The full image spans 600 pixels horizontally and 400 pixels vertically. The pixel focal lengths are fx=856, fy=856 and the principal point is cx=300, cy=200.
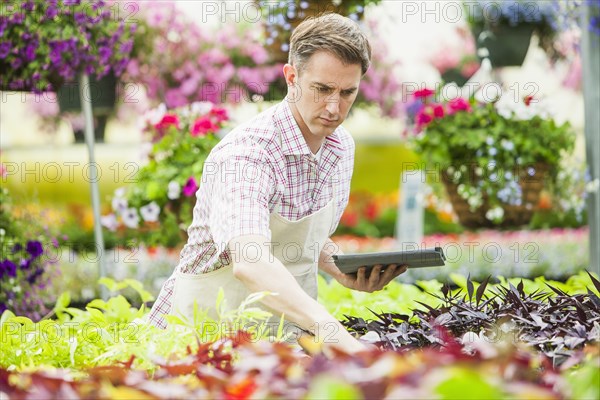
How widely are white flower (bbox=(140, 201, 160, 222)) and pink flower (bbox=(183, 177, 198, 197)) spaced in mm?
235

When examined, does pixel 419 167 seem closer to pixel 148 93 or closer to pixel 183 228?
pixel 183 228

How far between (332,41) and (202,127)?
92.1 inches

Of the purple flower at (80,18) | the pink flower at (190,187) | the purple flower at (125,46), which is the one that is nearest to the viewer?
the purple flower at (80,18)

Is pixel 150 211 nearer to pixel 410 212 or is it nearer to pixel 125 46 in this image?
pixel 125 46

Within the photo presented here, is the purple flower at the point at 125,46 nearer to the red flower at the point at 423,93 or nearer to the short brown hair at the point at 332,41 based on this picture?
the red flower at the point at 423,93

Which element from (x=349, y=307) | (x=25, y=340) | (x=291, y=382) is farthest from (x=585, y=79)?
(x=291, y=382)

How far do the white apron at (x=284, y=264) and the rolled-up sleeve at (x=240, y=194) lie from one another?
139mm

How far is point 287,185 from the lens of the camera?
2061 mm

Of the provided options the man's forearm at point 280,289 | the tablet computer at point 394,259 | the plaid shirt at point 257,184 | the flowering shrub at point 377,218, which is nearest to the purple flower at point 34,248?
the plaid shirt at point 257,184

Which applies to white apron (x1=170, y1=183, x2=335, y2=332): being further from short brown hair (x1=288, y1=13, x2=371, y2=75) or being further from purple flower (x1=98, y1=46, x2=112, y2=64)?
purple flower (x1=98, y1=46, x2=112, y2=64)

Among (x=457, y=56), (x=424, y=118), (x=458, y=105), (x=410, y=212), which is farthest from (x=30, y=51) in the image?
(x=457, y=56)

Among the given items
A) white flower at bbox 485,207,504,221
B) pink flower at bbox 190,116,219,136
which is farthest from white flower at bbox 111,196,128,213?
white flower at bbox 485,207,504,221

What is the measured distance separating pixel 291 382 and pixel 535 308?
32.7 inches

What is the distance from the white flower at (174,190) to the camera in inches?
158
